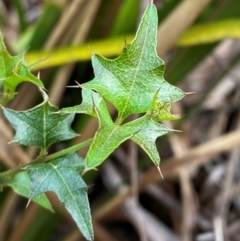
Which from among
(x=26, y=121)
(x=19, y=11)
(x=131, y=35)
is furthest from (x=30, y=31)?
(x=26, y=121)

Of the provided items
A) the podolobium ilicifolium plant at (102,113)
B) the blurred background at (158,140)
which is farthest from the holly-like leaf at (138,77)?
the blurred background at (158,140)

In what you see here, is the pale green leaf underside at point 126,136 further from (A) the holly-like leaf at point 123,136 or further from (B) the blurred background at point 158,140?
(B) the blurred background at point 158,140

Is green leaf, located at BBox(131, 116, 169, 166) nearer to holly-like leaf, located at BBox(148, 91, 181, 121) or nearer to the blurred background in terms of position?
holly-like leaf, located at BBox(148, 91, 181, 121)

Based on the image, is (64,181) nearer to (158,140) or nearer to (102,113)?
(102,113)

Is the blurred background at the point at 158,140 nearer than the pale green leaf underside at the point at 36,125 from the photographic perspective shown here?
No

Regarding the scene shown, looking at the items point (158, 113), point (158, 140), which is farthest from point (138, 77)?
point (158, 140)

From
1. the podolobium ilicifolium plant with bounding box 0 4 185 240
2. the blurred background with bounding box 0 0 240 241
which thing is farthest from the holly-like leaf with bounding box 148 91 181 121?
the blurred background with bounding box 0 0 240 241
